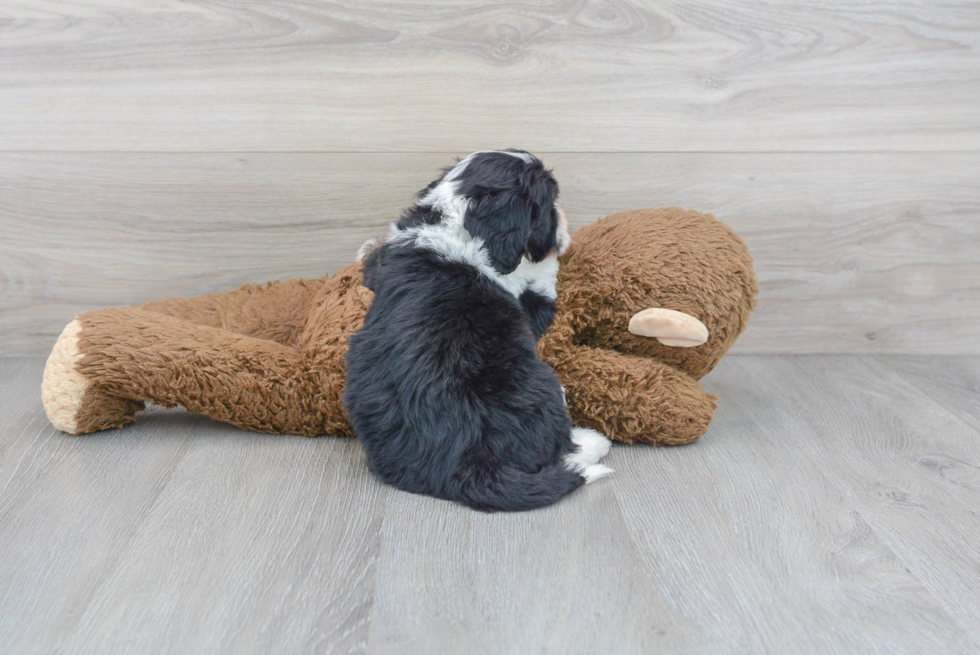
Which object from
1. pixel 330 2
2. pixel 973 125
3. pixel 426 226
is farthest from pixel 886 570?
pixel 330 2

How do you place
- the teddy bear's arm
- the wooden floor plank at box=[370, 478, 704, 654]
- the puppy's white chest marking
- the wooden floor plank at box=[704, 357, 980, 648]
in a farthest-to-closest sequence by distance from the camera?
the teddy bear's arm, the puppy's white chest marking, the wooden floor plank at box=[704, 357, 980, 648], the wooden floor plank at box=[370, 478, 704, 654]

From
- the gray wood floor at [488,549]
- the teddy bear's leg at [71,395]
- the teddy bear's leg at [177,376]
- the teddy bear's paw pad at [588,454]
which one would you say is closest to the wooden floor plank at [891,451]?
the gray wood floor at [488,549]

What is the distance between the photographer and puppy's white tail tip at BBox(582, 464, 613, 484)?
1.24 m

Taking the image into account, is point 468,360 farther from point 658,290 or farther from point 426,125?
point 426,125

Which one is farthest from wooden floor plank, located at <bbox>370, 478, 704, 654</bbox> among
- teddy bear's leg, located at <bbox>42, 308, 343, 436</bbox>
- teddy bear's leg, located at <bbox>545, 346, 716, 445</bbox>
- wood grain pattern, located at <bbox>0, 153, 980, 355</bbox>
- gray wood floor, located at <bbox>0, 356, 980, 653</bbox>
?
wood grain pattern, located at <bbox>0, 153, 980, 355</bbox>

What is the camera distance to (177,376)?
1364 mm

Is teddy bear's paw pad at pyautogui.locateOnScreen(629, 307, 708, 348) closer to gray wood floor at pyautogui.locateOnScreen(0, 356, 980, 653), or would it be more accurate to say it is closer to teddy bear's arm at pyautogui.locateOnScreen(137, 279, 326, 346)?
gray wood floor at pyautogui.locateOnScreen(0, 356, 980, 653)

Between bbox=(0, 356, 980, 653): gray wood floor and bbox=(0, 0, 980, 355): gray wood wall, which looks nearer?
bbox=(0, 356, 980, 653): gray wood floor

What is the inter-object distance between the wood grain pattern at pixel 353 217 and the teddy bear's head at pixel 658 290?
0.37 m

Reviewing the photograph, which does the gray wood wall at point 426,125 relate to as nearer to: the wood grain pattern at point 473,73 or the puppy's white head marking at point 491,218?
the wood grain pattern at point 473,73

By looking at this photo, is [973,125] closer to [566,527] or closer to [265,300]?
[566,527]

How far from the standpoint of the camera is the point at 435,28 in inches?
66.9

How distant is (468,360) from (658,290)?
408mm

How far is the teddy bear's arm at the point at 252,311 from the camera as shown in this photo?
157cm
